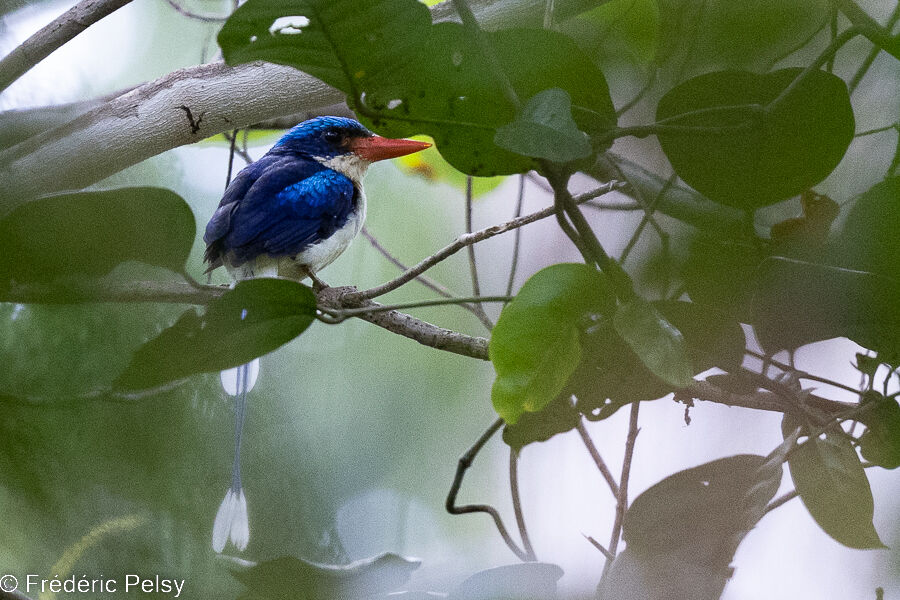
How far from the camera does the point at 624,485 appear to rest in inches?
10.4

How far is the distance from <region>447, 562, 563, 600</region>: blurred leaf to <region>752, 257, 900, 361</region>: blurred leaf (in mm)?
109

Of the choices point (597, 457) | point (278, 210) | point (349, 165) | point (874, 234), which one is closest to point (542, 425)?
point (597, 457)

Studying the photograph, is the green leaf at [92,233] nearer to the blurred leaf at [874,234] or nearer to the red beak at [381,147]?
the red beak at [381,147]

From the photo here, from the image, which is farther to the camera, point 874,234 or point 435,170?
point 435,170

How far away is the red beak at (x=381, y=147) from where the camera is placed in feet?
1.16

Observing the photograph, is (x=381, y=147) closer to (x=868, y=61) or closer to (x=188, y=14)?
(x=188, y=14)

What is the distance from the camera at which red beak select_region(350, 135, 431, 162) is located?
1.16 ft

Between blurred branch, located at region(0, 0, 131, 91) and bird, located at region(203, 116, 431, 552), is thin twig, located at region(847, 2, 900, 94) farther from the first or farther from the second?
blurred branch, located at region(0, 0, 131, 91)

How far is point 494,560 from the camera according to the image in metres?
0.28

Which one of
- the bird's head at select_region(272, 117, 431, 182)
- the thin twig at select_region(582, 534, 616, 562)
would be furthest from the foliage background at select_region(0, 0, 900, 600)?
the bird's head at select_region(272, 117, 431, 182)

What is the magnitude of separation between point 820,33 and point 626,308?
118 millimetres

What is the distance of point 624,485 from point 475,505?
0.05 m

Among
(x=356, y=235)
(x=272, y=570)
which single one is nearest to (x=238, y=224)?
(x=356, y=235)

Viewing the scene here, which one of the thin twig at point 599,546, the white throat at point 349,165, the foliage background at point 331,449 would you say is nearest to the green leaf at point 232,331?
the foliage background at point 331,449
